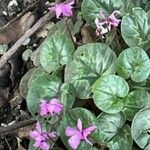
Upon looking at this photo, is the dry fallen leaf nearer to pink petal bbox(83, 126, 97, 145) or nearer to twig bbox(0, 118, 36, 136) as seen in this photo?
twig bbox(0, 118, 36, 136)

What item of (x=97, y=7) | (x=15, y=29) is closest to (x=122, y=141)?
(x=97, y=7)

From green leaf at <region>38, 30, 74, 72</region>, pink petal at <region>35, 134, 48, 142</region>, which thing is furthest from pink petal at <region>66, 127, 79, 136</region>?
green leaf at <region>38, 30, 74, 72</region>

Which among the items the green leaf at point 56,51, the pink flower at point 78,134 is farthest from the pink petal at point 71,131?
the green leaf at point 56,51

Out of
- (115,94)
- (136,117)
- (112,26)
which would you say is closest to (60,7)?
(112,26)

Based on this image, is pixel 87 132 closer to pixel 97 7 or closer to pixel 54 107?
pixel 54 107

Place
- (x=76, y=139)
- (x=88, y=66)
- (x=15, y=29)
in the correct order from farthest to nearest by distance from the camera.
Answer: (x=15, y=29)
(x=88, y=66)
(x=76, y=139)

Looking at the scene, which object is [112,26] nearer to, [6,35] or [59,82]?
[59,82]

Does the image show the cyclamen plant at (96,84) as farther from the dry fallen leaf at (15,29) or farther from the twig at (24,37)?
the dry fallen leaf at (15,29)
